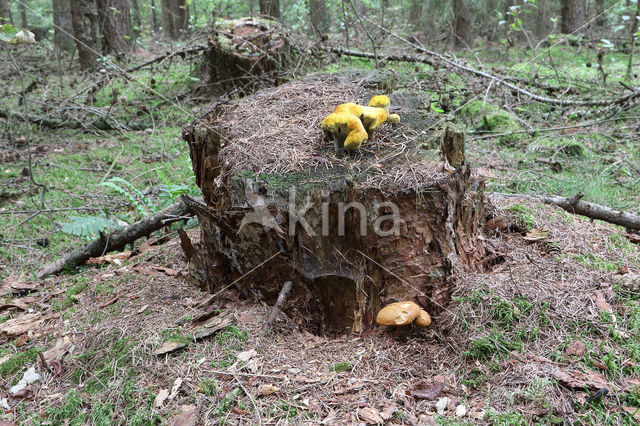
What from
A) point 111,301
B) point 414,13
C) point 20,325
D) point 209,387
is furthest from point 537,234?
point 414,13

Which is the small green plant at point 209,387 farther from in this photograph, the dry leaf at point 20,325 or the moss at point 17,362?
the dry leaf at point 20,325

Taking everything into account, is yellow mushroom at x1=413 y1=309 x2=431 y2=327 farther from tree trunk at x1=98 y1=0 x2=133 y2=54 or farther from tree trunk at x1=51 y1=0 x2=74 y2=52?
tree trunk at x1=51 y1=0 x2=74 y2=52

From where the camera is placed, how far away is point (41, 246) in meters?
5.34

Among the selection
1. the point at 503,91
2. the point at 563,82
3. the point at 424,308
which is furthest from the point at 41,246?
the point at 563,82

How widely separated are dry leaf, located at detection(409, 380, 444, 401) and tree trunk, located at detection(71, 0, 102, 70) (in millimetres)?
10397

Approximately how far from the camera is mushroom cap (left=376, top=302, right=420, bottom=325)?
2805 mm

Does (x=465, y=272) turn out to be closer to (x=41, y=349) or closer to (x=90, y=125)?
(x=41, y=349)

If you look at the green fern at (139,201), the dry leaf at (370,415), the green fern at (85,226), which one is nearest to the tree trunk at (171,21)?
the green fern at (139,201)

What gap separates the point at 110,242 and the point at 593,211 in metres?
4.93

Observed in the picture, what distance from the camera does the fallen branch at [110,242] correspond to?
474cm

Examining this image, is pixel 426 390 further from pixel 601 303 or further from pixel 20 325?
pixel 20 325

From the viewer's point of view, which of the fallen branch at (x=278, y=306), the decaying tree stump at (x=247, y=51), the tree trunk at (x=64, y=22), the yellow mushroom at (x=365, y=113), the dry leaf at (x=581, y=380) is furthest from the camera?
the tree trunk at (x=64, y=22)

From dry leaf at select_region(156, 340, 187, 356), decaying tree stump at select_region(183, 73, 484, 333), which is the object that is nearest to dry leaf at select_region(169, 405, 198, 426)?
dry leaf at select_region(156, 340, 187, 356)

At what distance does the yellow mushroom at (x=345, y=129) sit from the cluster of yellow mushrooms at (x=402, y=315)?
1.15 meters
